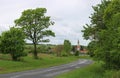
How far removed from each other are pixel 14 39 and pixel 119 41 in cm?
3327

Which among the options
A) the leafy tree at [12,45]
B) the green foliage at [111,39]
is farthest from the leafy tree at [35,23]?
the green foliage at [111,39]

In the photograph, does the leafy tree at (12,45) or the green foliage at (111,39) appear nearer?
the green foliage at (111,39)

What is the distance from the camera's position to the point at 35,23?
71.2 metres

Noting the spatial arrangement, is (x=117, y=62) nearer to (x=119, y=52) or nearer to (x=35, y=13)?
(x=119, y=52)

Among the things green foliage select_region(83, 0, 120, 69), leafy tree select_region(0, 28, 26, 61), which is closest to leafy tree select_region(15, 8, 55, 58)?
leafy tree select_region(0, 28, 26, 61)

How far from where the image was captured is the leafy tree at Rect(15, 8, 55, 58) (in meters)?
70.6

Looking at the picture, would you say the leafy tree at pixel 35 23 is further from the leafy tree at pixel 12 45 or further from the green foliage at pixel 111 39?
the green foliage at pixel 111 39

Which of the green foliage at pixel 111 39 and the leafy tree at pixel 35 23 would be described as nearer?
the green foliage at pixel 111 39

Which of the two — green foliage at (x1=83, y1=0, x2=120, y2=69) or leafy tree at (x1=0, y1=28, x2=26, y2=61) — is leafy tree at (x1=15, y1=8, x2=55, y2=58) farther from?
green foliage at (x1=83, y1=0, x2=120, y2=69)

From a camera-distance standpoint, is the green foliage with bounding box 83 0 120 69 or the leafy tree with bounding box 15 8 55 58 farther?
the leafy tree with bounding box 15 8 55 58

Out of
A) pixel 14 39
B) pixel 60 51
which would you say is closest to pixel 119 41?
pixel 14 39

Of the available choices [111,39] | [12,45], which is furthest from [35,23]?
[111,39]

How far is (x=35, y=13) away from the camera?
233 feet

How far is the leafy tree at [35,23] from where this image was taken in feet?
232
